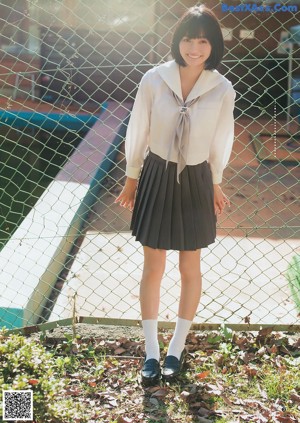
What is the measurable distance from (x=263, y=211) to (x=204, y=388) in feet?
9.24

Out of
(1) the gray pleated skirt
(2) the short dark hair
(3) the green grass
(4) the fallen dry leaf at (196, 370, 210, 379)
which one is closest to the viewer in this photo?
(3) the green grass

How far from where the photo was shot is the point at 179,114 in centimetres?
296

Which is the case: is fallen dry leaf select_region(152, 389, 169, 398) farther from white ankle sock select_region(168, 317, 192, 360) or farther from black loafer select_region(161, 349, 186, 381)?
white ankle sock select_region(168, 317, 192, 360)

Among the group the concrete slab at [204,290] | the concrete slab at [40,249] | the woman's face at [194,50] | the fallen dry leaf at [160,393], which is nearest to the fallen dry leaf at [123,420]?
the fallen dry leaf at [160,393]

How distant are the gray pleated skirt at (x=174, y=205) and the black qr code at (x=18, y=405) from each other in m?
0.87

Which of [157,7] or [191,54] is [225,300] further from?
[157,7]

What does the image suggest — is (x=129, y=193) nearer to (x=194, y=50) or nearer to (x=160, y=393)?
(x=194, y=50)

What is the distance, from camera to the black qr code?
255 cm

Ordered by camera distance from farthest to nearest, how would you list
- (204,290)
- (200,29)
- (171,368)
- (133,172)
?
(204,290) < (171,368) < (133,172) < (200,29)

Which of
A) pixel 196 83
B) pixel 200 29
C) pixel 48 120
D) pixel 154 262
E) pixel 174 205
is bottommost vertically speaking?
pixel 154 262

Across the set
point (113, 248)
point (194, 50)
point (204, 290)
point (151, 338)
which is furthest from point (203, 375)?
point (113, 248)

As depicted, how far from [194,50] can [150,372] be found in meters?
1.37

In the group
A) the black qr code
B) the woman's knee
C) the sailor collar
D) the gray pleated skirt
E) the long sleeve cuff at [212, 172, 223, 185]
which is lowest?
the black qr code

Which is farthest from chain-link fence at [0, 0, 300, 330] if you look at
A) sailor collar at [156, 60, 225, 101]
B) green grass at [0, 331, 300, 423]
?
sailor collar at [156, 60, 225, 101]
